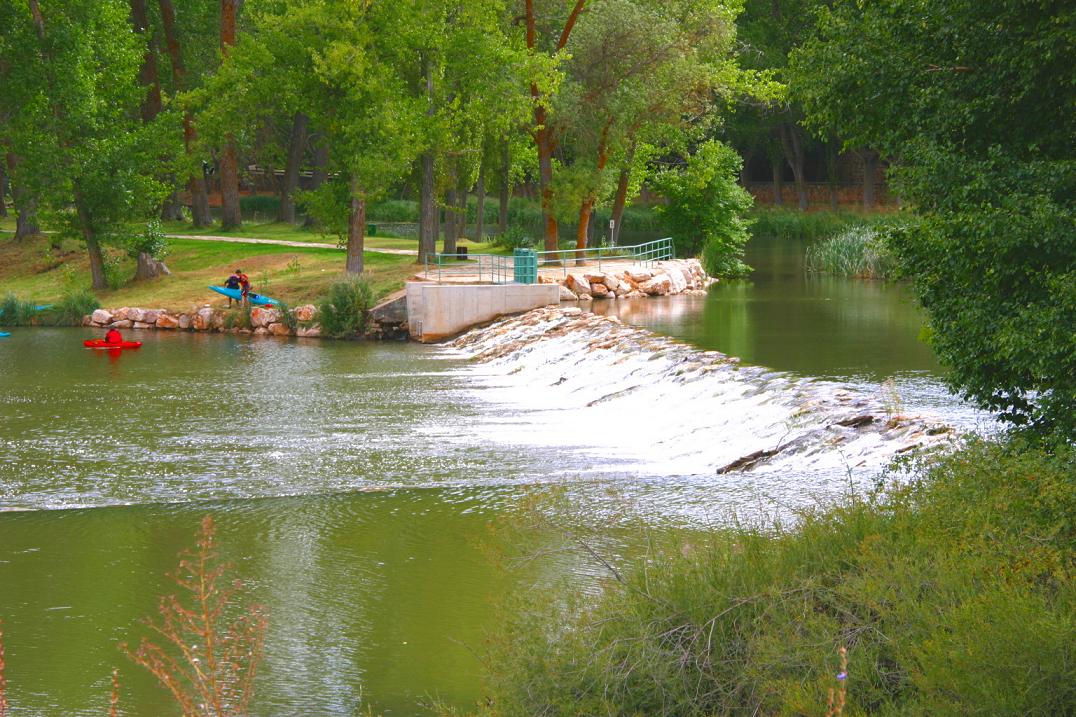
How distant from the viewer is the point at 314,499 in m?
14.8

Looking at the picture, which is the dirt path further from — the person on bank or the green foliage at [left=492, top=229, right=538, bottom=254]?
the person on bank

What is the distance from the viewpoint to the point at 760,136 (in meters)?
69.7

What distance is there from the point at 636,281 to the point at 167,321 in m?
13.1

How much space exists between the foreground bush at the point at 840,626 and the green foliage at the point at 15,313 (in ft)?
94.4

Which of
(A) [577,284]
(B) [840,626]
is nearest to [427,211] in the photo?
(A) [577,284]

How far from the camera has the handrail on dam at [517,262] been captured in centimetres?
3152

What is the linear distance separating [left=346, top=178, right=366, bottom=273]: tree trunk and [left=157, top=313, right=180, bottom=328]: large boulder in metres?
4.83

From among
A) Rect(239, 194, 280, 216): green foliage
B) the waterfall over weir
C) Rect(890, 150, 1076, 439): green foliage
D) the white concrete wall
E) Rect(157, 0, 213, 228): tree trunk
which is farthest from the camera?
Rect(239, 194, 280, 216): green foliage

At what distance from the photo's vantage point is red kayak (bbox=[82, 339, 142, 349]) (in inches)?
1115

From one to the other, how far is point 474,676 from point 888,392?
10.5 m

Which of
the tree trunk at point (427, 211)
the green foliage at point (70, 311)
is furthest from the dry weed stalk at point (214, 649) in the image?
the tree trunk at point (427, 211)

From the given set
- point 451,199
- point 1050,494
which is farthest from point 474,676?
point 451,199

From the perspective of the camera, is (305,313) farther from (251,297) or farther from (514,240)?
(514,240)

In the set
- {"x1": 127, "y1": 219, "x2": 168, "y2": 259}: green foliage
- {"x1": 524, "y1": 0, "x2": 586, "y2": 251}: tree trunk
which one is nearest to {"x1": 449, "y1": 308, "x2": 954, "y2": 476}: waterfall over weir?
{"x1": 524, "y1": 0, "x2": 586, "y2": 251}: tree trunk
